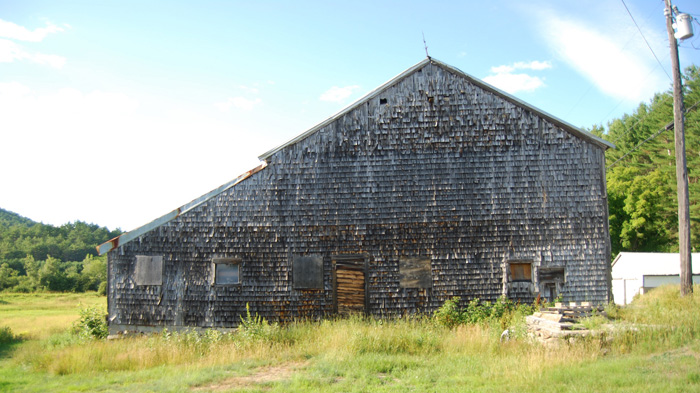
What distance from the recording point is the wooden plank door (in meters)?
13.0

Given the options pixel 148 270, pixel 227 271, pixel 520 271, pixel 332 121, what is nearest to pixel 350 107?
pixel 332 121

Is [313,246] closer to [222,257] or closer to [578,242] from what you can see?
[222,257]

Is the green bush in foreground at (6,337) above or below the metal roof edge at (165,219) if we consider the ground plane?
below

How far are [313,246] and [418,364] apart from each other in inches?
214

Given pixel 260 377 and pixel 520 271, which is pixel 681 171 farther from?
pixel 260 377

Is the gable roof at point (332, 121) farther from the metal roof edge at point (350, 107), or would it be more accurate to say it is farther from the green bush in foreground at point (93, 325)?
the green bush in foreground at point (93, 325)

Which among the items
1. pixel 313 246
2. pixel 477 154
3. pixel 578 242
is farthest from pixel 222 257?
pixel 578 242

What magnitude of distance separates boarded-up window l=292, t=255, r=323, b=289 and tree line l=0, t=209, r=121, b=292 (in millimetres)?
36144

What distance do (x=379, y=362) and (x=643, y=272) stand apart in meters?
22.1

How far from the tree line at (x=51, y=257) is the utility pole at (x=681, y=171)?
43.5 metres

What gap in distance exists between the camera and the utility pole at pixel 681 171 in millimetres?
12797

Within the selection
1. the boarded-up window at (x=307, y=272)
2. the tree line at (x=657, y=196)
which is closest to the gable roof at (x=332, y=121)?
→ the boarded-up window at (x=307, y=272)

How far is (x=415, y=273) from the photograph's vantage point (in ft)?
42.6

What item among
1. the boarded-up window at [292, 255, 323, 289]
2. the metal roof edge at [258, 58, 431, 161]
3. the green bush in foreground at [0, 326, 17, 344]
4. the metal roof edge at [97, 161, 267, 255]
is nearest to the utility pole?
the metal roof edge at [258, 58, 431, 161]
